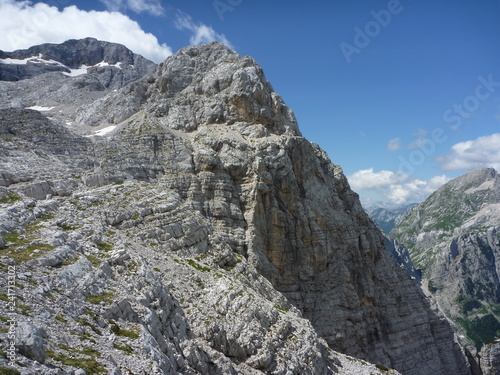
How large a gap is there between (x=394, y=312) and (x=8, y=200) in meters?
80.8

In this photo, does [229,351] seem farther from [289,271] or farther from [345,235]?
[345,235]

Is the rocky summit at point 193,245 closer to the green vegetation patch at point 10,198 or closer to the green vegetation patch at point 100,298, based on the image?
the green vegetation patch at point 100,298

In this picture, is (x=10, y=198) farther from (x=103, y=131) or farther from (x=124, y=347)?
(x=103, y=131)

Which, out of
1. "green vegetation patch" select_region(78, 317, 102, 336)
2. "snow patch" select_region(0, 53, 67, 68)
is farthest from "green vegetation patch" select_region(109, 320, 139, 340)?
"snow patch" select_region(0, 53, 67, 68)

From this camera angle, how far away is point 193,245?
2215 inches

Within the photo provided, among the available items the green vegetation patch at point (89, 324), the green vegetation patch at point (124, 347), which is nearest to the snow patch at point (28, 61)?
the green vegetation patch at point (89, 324)

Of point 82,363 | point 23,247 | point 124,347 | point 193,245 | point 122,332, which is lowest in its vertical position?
point 82,363

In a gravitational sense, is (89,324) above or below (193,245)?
below

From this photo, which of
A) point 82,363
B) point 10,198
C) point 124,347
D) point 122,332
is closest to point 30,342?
point 82,363

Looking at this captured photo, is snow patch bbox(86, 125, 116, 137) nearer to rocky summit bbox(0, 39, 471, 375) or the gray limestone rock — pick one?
rocky summit bbox(0, 39, 471, 375)

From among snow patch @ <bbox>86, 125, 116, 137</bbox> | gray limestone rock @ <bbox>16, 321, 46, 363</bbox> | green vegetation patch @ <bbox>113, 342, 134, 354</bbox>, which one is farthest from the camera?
snow patch @ <bbox>86, 125, 116, 137</bbox>

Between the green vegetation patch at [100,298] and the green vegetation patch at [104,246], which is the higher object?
the green vegetation patch at [104,246]

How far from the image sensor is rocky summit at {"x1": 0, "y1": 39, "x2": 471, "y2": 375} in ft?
94.5

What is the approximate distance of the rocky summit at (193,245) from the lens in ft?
94.5
